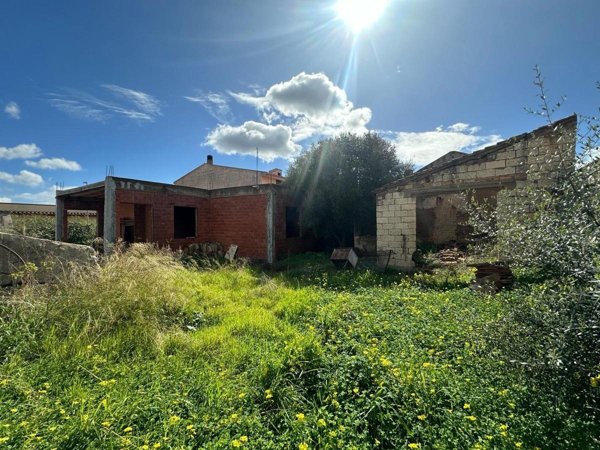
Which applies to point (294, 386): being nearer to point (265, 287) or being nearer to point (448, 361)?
point (448, 361)

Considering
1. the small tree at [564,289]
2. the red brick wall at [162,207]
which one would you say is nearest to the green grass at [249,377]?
the small tree at [564,289]

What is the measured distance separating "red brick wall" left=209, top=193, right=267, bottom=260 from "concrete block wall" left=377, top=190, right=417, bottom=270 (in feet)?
14.7

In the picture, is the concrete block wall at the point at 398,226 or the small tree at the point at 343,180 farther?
the small tree at the point at 343,180

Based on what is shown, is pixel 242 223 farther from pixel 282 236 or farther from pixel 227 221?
pixel 282 236

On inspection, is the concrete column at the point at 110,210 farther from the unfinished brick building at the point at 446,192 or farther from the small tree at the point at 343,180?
the unfinished brick building at the point at 446,192

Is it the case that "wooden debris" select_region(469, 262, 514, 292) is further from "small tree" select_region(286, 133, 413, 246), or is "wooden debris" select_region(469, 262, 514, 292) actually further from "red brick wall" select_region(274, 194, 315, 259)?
"red brick wall" select_region(274, 194, 315, 259)

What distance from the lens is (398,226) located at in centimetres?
899

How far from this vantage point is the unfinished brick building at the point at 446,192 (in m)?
7.11

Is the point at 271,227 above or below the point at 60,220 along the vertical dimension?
below

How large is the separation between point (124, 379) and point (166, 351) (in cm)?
64

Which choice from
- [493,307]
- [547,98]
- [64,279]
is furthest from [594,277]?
[64,279]

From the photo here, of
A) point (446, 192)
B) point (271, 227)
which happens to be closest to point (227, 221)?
point (271, 227)

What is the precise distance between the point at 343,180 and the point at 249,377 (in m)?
9.07

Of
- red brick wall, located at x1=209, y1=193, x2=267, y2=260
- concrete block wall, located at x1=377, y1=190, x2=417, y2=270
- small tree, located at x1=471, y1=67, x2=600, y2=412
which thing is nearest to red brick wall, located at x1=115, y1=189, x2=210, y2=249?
red brick wall, located at x1=209, y1=193, x2=267, y2=260
